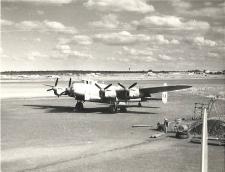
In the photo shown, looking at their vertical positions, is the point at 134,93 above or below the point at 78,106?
above

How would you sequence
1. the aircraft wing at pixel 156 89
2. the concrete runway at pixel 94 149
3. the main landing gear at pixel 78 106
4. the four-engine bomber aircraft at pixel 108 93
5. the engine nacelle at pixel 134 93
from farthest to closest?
1. the main landing gear at pixel 78 106
2. the engine nacelle at pixel 134 93
3. the aircraft wing at pixel 156 89
4. the four-engine bomber aircraft at pixel 108 93
5. the concrete runway at pixel 94 149

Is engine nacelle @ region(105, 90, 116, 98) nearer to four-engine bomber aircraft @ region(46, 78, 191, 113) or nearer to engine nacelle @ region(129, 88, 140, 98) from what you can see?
four-engine bomber aircraft @ region(46, 78, 191, 113)

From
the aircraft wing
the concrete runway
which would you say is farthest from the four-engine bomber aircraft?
the concrete runway

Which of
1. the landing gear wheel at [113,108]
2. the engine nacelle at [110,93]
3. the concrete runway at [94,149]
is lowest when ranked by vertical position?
the concrete runway at [94,149]

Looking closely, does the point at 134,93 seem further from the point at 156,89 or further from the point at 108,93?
the point at 108,93

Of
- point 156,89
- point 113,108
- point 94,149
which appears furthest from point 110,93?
point 94,149

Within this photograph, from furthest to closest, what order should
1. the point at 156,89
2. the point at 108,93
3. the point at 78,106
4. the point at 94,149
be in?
the point at 78,106 → the point at 156,89 → the point at 108,93 → the point at 94,149

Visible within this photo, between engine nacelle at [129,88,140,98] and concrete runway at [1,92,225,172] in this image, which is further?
engine nacelle at [129,88,140,98]

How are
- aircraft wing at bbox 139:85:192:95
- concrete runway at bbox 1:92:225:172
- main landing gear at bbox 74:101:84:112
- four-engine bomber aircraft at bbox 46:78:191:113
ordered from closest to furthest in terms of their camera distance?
concrete runway at bbox 1:92:225:172 → four-engine bomber aircraft at bbox 46:78:191:113 → aircraft wing at bbox 139:85:192:95 → main landing gear at bbox 74:101:84:112

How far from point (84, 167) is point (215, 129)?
7.46 m

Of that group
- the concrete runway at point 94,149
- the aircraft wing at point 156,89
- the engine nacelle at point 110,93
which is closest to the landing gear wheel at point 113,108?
the engine nacelle at point 110,93

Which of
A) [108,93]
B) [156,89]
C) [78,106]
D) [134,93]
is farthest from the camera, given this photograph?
[78,106]

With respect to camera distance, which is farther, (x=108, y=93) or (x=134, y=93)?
(x=134, y=93)

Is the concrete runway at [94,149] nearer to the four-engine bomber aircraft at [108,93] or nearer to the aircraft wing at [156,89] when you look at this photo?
the four-engine bomber aircraft at [108,93]
